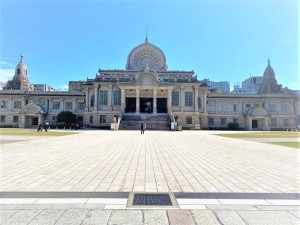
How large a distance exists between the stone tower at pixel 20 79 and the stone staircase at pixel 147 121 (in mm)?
47814

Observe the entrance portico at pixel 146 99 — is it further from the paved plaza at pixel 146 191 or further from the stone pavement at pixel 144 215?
the stone pavement at pixel 144 215

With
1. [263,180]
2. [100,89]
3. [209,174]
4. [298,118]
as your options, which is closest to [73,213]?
[209,174]

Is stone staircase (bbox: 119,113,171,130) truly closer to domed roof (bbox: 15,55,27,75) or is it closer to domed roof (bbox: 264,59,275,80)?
domed roof (bbox: 264,59,275,80)

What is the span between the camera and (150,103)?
62438 mm

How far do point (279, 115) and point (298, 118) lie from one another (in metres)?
6.52

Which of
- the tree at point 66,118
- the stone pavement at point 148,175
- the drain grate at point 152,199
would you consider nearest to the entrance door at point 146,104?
the tree at point 66,118

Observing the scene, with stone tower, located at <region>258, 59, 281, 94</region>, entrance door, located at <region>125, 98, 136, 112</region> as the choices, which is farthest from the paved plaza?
stone tower, located at <region>258, 59, 281, 94</region>

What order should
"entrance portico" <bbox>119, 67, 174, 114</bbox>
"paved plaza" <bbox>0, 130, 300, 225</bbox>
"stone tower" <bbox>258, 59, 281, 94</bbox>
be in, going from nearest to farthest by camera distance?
"paved plaza" <bbox>0, 130, 300, 225</bbox>
"entrance portico" <bbox>119, 67, 174, 114</bbox>
"stone tower" <bbox>258, 59, 281, 94</bbox>

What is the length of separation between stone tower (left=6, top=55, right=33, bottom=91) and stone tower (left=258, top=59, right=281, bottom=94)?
265 ft

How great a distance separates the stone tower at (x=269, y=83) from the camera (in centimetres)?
7806

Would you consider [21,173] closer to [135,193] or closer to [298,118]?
[135,193]

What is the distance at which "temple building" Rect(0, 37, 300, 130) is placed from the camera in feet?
189

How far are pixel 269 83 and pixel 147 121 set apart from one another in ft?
170

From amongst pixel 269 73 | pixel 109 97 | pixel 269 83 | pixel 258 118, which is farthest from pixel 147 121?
pixel 269 73
